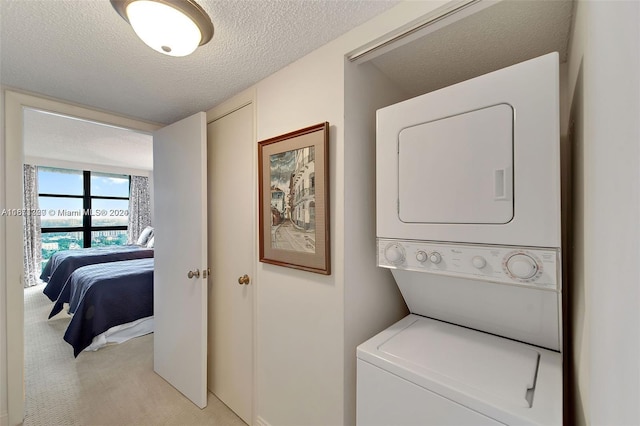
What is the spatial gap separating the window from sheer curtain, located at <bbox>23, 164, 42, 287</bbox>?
0.44ft

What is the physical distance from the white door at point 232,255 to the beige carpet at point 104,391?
9.5 inches

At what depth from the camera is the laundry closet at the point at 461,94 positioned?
90cm

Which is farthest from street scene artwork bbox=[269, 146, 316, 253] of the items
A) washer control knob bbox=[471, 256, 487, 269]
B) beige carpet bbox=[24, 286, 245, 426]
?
beige carpet bbox=[24, 286, 245, 426]

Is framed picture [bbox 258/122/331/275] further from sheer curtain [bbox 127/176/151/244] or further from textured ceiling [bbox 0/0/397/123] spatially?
sheer curtain [bbox 127/176/151/244]

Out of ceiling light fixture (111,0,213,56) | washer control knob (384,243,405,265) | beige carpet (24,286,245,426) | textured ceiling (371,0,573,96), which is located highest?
textured ceiling (371,0,573,96)

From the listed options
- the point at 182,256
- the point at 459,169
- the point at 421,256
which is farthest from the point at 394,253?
the point at 182,256

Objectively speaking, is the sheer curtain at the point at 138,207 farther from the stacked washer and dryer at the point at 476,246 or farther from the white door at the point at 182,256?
the stacked washer and dryer at the point at 476,246

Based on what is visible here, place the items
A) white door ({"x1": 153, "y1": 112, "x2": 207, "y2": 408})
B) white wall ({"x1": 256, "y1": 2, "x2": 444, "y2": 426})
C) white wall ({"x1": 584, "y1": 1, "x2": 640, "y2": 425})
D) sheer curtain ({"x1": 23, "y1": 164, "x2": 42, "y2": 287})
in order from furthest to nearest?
sheer curtain ({"x1": 23, "y1": 164, "x2": 42, "y2": 287}), white door ({"x1": 153, "y1": 112, "x2": 207, "y2": 408}), white wall ({"x1": 256, "y1": 2, "x2": 444, "y2": 426}), white wall ({"x1": 584, "y1": 1, "x2": 640, "y2": 425})

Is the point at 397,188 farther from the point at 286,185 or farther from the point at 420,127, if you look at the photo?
the point at 286,185

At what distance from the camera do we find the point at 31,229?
15.8 feet

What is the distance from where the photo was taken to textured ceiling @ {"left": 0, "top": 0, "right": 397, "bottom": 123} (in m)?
1.08

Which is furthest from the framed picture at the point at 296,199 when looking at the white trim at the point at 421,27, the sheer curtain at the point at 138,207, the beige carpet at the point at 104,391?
the sheer curtain at the point at 138,207

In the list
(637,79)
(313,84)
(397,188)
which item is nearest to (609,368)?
(637,79)

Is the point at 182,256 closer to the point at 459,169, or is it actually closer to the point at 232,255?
the point at 232,255
